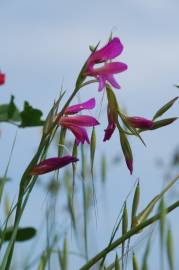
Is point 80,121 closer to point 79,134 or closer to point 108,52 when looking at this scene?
point 79,134

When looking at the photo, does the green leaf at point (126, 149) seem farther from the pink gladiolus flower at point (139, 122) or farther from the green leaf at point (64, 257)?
the green leaf at point (64, 257)

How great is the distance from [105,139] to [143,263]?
315mm

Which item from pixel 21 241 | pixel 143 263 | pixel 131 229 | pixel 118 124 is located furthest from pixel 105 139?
pixel 21 241

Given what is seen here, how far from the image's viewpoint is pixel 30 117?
1.63m

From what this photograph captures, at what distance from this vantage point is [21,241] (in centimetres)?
168

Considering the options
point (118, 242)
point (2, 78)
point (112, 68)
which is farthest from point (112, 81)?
point (118, 242)

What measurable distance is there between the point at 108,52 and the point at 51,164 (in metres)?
0.26

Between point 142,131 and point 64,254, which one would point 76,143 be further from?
point 64,254

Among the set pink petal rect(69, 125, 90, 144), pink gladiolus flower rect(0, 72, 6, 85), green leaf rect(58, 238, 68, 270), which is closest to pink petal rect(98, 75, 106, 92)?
pink petal rect(69, 125, 90, 144)

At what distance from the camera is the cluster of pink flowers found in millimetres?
1300

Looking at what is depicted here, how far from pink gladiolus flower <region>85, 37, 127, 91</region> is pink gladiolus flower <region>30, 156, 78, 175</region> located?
0.53ft

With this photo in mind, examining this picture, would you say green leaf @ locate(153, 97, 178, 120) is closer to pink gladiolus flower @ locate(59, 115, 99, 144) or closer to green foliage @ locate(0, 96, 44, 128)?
pink gladiolus flower @ locate(59, 115, 99, 144)

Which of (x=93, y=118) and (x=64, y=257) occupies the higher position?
(x=93, y=118)

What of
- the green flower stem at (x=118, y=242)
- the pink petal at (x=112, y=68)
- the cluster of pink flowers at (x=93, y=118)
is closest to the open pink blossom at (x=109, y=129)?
the cluster of pink flowers at (x=93, y=118)
